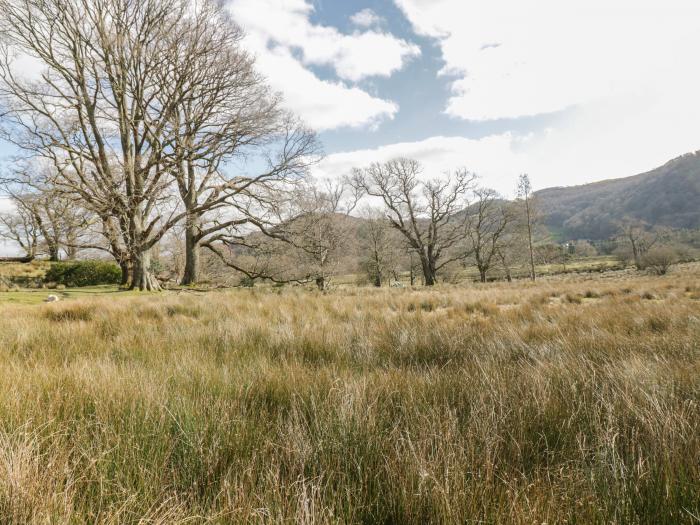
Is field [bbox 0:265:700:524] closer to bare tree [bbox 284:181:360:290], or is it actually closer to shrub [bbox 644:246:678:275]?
bare tree [bbox 284:181:360:290]

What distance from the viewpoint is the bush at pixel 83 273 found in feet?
57.1

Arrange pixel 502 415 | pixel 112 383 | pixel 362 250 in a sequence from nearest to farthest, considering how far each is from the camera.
A: 1. pixel 502 415
2. pixel 112 383
3. pixel 362 250

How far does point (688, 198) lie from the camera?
154 m

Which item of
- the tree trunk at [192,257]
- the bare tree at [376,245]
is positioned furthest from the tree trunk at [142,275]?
the bare tree at [376,245]

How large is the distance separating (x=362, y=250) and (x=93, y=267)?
1197 inches

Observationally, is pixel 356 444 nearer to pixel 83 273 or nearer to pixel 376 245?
pixel 83 273

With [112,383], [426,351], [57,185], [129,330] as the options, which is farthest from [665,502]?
[57,185]

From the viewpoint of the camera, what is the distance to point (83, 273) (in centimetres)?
1797

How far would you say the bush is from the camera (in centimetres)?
1741

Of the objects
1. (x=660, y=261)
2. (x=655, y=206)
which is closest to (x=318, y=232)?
(x=660, y=261)

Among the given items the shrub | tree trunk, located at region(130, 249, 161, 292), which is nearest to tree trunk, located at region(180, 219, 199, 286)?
tree trunk, located at region(130, 249, 161, 292)

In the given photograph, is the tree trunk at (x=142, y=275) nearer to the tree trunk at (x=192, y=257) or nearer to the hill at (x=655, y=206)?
the tree trunk at (x=192, y=257)

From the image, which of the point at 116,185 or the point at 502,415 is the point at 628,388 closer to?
the point at 502,415

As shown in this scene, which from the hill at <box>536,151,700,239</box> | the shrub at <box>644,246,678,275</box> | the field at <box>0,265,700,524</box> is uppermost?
the hill at <box>536,151,700,239</box>
